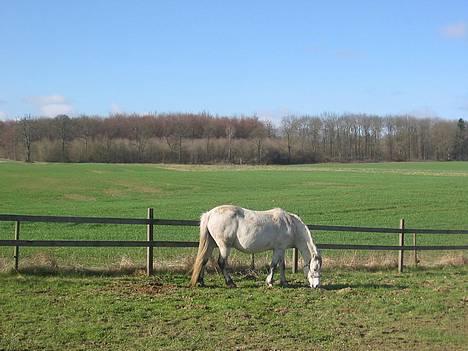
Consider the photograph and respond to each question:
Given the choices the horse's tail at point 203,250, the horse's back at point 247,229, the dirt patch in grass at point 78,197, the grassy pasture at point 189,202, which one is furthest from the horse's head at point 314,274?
the dirt patch in grass at point 78,197

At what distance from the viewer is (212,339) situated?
728cm

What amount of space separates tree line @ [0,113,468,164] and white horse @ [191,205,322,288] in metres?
106

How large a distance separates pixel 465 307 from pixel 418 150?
137783mm

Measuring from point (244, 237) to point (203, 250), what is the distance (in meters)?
0.83

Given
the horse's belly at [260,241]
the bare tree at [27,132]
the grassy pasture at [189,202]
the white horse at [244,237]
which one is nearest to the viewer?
the white horse at [244,237]

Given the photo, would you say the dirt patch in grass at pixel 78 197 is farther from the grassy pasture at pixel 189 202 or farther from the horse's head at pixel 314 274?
the horse's head at pixel 314 274

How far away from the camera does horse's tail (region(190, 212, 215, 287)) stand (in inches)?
433

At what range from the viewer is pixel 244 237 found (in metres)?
11.3

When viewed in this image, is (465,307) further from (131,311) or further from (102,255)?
(102,255)

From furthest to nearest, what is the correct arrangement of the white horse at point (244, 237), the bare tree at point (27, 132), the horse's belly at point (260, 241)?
the bare tree at point (27, 132) < the horse's belly at point (260, 241) < the white horse at point (244, 237)

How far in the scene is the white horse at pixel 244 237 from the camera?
11.2 metres

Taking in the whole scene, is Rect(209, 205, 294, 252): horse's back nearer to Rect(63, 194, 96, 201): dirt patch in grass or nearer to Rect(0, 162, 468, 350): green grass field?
Rect(0, 162, 468, 350): green grass field

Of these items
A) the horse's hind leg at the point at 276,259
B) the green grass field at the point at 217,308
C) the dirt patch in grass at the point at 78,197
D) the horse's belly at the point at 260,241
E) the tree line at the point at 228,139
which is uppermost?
the tree line at the point at 228,139

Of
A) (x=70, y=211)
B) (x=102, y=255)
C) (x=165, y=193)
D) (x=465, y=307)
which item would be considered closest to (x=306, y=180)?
(x=165, y=193)
